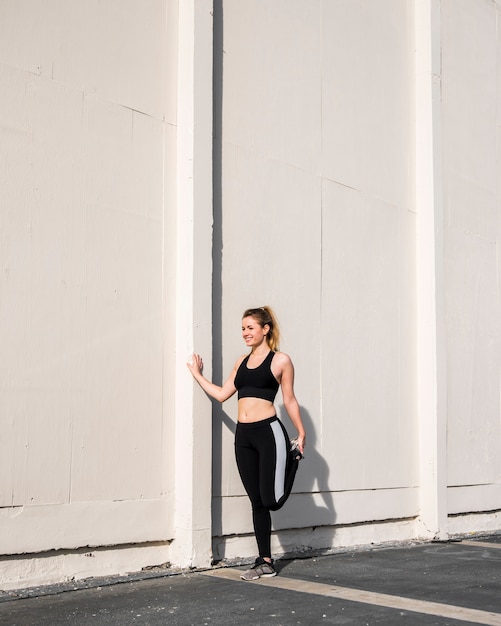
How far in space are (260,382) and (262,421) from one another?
11.0 inches

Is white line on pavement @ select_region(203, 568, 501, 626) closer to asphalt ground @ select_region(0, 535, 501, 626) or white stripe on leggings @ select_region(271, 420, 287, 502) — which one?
asphalt ground @ select_region(0, 535, 501, 626)

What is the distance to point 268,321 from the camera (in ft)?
21.5

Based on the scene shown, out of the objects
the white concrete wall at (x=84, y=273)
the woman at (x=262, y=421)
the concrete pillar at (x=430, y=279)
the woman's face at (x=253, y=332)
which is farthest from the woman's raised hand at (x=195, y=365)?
the concrete pillar at (x=430, y=279)

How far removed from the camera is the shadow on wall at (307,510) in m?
7.30

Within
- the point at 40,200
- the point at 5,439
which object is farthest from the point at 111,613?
the point at 40,200

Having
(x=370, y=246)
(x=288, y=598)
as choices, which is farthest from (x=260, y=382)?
(x=370, y=246)

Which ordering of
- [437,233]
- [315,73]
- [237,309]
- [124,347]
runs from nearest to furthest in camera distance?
[124,347] → [237,309] → [315,73] → [437,233]

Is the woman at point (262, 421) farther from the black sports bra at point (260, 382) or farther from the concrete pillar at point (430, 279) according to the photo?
the concrete pillar at point (430, 279)

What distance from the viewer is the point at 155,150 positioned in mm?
6551

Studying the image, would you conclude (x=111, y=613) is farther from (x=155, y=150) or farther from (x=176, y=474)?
(x=155, y=150)

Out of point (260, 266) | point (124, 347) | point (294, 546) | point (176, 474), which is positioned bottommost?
point (294, 546)

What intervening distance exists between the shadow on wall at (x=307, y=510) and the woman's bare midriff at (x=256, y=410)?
0.53 meters

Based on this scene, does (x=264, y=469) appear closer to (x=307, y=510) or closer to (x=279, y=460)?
(x=279, y=460)

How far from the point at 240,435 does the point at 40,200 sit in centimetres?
219
